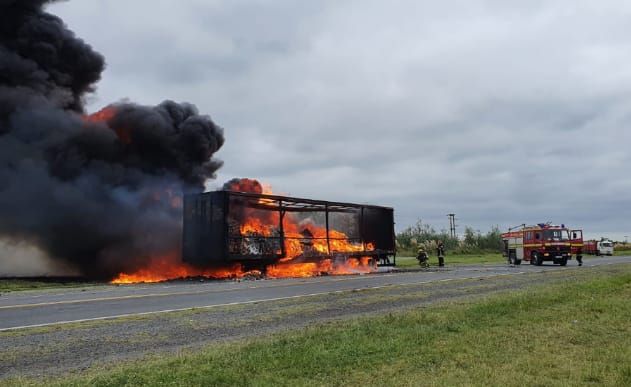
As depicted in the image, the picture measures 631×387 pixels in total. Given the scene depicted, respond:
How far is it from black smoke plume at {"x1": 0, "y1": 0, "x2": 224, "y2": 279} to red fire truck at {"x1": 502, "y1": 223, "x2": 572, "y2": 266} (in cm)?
2076

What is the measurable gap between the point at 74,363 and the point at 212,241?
16.1 m

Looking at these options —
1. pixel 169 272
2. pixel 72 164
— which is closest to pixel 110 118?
pixel 72 164

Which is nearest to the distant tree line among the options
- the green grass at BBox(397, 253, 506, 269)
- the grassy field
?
the green grass at BBox(397, 253, 506, 269)

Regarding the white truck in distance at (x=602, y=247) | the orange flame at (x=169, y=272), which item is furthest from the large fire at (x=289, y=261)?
the white truck in distance at (x=602, y=247)

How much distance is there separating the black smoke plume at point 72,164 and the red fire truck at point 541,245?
20763 mm

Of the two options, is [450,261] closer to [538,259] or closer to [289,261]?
[538,259]

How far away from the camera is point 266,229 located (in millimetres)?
23719

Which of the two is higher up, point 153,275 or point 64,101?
point 64,101

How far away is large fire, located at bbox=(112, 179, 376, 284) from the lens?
912 inches

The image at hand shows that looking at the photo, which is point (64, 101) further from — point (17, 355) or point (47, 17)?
point (17, 355)

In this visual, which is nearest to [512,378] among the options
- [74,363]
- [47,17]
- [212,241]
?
[74,363]

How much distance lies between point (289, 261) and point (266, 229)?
185 cm

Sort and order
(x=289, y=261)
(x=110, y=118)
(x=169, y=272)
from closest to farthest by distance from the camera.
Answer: (x=289, y=261)
(x=169, y=272)
(x=110, y=118)

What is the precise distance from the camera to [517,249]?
113 ft
